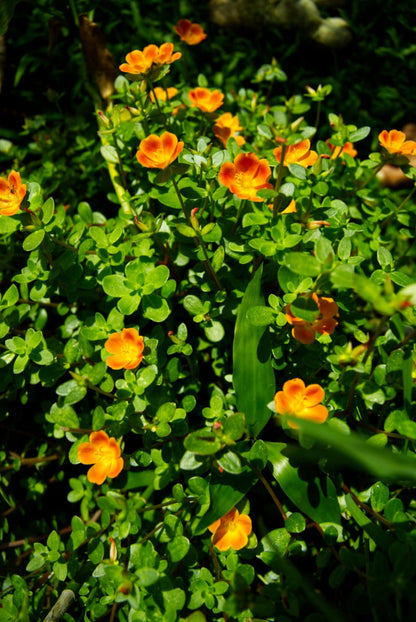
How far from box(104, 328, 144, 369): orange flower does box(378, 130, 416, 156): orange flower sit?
1010 mm

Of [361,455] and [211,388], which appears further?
[211,388]

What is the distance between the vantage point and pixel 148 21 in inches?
108

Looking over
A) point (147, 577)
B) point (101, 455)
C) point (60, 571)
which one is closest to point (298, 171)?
point (101, 455)

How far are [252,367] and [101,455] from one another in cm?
53

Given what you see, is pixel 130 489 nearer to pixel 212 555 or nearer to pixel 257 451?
pixel 212 555

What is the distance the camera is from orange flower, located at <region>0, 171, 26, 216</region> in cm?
141

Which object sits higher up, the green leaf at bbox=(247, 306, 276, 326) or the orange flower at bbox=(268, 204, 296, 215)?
the orange flower at bbox=(268, 204, 296, 215)

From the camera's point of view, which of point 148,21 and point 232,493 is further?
point 148,21

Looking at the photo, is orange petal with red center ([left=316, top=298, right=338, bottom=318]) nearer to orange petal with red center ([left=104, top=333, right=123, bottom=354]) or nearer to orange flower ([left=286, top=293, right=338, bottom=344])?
orange flower ([left=286, top=293, right=338, bottom=344])

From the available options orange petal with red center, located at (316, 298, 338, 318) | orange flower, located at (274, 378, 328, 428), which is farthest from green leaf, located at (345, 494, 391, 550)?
orange petal with red center, located at (316, 298, 338, 318)

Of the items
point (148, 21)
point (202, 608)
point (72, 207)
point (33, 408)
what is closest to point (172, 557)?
point (202, 608)

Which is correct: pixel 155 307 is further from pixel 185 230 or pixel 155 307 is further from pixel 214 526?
pixel 214 526

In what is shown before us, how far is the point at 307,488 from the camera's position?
1323mm

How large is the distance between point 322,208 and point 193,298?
0.54 metres
